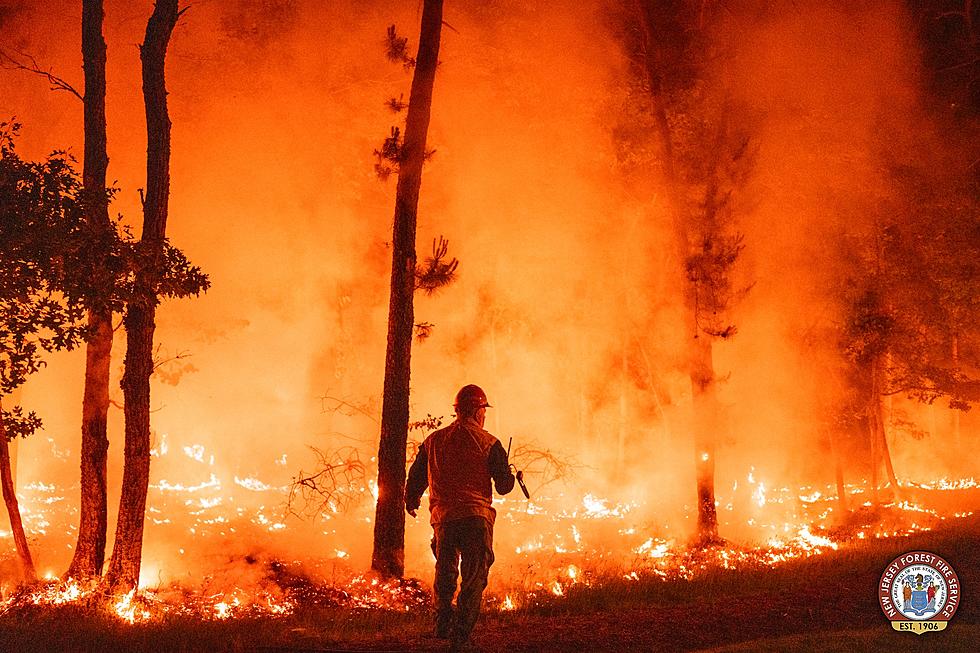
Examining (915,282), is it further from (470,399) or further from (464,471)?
(464,471)

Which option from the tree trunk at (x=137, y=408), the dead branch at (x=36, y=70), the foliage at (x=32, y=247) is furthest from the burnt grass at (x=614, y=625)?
the dead branch at (x=36, y=70)

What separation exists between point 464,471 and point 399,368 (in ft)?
12.8

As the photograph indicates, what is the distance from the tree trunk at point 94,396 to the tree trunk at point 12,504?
0.42 m

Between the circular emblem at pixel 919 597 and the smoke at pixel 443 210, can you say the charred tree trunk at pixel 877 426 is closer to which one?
the smoke at pixel 443 210

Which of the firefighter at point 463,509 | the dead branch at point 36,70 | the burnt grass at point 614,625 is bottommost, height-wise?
the burnt grass at point 614,625

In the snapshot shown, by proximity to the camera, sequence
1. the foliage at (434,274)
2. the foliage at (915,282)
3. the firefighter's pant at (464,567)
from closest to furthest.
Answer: the firefighter's pant at (464,567) < the foliage at (434,274) < the foliage at (915,282)

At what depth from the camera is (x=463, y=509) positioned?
5484 mm

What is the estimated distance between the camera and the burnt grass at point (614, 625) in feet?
19.2

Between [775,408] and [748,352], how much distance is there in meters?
2.10

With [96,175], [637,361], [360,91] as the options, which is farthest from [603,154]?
[96,175]

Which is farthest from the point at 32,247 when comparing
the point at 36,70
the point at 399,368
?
the point at 399,368

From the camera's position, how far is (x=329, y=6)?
15391 mm

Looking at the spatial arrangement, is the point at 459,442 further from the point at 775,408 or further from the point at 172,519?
the point at 775,408

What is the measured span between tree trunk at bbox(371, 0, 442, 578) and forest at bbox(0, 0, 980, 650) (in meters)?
0.04
